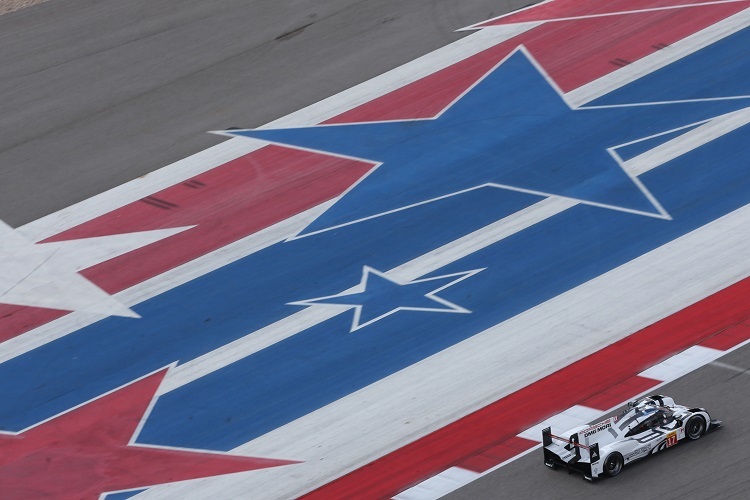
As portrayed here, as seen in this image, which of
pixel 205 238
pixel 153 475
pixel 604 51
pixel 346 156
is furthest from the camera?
pixel 604 51

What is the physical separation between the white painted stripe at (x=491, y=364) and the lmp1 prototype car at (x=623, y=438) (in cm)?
237

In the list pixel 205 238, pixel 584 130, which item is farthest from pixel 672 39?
pixel 205 238

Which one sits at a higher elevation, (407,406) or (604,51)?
(604,51)

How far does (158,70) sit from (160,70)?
0.05 m

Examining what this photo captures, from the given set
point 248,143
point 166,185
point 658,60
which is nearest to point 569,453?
→ point 166,185

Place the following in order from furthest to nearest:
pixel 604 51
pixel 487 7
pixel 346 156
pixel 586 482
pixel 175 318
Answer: pixel 487 7, pixel 604 51, pixel 346 156, pixel 175 318, pixel 586 482

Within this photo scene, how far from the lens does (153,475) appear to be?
70.6ft

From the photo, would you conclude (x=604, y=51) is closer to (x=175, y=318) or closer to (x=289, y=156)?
(x=289, y=156)

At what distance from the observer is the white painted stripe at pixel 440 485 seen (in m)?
20.3

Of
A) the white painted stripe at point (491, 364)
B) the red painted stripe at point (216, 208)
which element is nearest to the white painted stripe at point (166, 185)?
the red painted stripe at point (216, 208)

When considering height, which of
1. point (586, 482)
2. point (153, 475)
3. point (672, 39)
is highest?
point (672, 39)

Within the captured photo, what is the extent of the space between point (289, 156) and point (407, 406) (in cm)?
859

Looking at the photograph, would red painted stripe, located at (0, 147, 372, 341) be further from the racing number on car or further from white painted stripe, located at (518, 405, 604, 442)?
the racing number on car

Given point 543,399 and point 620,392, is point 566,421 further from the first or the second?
point 620,392
